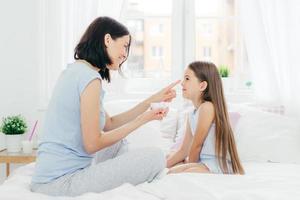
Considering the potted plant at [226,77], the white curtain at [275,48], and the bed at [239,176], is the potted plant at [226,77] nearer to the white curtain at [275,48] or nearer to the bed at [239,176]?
the white curtain at [275,48]

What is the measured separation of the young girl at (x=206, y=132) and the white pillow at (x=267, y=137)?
1.12 feet

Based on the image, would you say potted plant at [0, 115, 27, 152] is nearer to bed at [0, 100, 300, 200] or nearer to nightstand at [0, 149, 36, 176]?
nightstand at [0, 149, 36, 176]

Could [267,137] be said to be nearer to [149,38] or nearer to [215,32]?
[215,32]

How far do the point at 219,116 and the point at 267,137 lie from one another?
508 mm

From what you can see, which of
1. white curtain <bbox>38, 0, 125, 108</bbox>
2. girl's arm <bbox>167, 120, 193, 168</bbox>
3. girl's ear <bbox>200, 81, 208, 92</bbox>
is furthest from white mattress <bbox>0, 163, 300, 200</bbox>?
white curtain <bbox>38, 0, 125, 108</bbox>

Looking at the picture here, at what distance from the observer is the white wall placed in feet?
11.8

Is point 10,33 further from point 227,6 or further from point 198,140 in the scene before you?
point 198,140

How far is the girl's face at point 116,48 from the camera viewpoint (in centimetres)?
208

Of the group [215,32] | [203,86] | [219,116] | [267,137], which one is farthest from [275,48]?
[219,116]

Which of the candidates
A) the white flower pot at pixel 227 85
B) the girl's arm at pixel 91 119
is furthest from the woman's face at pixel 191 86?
the white flower pot at pixel 227 85

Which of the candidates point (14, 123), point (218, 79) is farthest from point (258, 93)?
point (14, 123)

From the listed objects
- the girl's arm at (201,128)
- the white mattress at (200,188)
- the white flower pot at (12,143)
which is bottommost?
the white flower pot at (12,143)

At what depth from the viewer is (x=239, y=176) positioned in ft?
7.23

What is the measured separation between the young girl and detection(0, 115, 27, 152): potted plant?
1.24 meters
